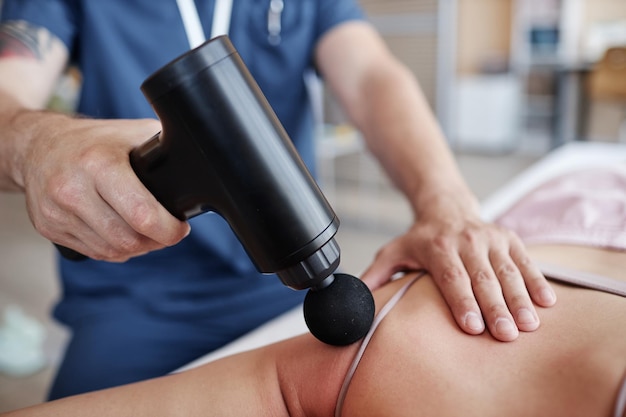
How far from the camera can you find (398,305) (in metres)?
0.76

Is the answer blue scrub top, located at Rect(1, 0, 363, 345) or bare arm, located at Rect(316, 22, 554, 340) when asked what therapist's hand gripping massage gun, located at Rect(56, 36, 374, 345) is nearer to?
bare arm, located at Rect(316, 22, 554, 340)

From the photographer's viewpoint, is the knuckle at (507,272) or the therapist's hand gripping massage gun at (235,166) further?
the knuckle at (507,272)

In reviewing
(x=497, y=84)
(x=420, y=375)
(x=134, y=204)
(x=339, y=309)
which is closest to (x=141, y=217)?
(x=134, y=204)

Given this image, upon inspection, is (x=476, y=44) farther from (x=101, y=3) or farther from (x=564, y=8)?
(x=101, y=3)

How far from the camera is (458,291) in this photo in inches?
28.7

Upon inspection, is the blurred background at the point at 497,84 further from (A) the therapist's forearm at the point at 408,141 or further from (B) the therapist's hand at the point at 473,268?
(B) the therapist's hand at the point at 473,268

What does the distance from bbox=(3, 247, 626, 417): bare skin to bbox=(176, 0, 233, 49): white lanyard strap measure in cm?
75

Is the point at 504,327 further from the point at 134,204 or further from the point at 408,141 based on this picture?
the point at 408,141

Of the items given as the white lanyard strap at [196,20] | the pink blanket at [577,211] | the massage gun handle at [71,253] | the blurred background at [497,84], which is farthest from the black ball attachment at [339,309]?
the blurred background at [497,84]

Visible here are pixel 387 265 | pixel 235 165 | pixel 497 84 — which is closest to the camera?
pixel 235 165

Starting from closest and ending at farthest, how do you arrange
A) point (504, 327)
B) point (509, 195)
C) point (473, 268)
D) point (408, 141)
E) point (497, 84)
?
1. point (504, 327)
2. point (473, 268)
3. point (408, 141)
4. point (509, 195)
5. point (497, 84)

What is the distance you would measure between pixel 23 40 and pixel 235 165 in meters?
0.79

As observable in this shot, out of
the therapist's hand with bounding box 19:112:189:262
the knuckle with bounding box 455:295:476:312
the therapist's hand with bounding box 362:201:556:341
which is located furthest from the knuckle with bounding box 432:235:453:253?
the therapist's hand with bounding box 19:112:189:262

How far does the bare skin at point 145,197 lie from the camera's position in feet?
2.00
